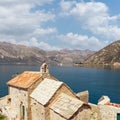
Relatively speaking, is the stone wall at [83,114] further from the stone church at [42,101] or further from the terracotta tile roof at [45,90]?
the terracotta tile roof at [45,90]

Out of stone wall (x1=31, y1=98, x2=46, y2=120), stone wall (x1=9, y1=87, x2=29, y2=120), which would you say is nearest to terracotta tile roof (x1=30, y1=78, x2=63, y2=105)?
stone wall (x1=31, y1=98, x2=46, y2=120)

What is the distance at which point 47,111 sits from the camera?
39.4 m

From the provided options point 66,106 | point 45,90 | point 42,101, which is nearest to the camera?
point 66,106

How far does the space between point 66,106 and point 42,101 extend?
5.39m

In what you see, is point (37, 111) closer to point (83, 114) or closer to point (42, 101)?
point (42, 101)

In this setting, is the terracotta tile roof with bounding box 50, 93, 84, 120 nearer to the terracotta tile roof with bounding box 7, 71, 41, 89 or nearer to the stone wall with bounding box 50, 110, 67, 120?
the stone wall with bounding box 50, 110, 67, 120

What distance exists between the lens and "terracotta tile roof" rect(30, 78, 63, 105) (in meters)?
40.3

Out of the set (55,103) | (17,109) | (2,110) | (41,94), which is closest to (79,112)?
(55,103)

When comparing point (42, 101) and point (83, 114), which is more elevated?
point (42, 101)

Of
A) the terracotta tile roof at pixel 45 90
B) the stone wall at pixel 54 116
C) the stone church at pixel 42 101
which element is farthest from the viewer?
the terracotta tile roof at pixel 45 90

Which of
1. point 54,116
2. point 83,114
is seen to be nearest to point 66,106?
point 83,114

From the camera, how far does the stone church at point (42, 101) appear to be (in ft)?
118

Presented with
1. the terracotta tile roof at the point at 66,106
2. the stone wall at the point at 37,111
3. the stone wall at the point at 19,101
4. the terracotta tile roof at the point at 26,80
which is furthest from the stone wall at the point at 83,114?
the stone wall at the point at 19,101

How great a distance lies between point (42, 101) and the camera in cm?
4019
